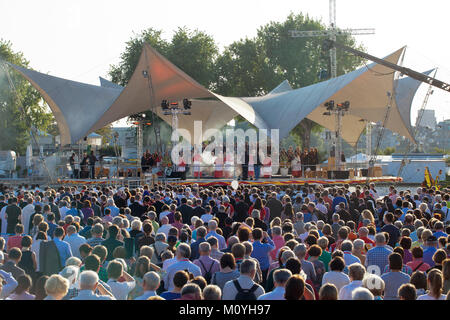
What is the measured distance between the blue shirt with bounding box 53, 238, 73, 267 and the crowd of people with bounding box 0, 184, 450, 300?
0.05 ft

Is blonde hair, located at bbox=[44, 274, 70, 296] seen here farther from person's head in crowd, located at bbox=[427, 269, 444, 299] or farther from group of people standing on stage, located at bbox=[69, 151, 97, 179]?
group of people standing on stage, located at bbox=[69, 151, 97, 179]

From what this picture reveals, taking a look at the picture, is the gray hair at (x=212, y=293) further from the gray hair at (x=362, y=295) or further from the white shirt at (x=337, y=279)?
the white shirt at (x=337, y=279)

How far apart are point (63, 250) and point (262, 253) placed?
2.68 m

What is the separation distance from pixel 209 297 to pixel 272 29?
174ft

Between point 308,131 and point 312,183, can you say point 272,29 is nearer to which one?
point 308,131

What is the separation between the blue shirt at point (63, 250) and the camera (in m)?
7.93

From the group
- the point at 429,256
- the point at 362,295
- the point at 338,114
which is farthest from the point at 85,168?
the point at 362,295

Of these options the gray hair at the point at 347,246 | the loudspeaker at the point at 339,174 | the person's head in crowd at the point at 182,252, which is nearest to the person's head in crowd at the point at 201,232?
the person's head in crowd at the point at 182,252

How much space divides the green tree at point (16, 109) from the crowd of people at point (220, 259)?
4087 cm

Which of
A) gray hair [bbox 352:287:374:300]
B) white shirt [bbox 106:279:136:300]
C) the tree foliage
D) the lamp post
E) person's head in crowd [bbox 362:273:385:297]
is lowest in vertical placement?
white shirt [bbox 106:279:136:300]

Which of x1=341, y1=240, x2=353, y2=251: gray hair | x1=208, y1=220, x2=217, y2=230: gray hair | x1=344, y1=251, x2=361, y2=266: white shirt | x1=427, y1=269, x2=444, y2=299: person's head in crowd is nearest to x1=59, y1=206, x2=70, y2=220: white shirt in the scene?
x1=208, y1=220, x2=217, y2=230: gray hair

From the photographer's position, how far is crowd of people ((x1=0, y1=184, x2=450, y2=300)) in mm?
5195

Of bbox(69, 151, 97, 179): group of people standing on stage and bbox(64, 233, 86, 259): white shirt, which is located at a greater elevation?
bbox(69, 151, 97, 179): group of people standing on stage

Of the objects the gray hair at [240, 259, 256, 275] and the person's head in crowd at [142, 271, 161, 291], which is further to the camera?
the gray hair at [240, 259, 256, 275]
